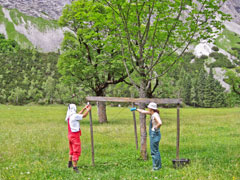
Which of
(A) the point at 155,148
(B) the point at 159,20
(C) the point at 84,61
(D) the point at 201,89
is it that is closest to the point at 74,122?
(A) the point at 155,148

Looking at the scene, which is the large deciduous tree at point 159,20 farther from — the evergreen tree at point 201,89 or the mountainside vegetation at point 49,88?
the evergreen tree at point 201,89

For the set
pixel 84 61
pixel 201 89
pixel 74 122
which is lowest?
pixel 201 89

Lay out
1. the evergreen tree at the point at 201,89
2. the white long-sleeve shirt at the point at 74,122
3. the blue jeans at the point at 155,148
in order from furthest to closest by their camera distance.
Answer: the evergreen tree at the point at 201,89 → the white long-sleeve shirt at the point at 74,122 → the blue jeans at the point at 155,148

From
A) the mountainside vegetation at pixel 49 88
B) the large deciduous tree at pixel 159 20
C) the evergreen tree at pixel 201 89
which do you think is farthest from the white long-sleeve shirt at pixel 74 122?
the evergreen tree at pixel 201 89

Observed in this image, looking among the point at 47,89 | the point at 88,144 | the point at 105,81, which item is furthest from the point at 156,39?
the point at 47,89

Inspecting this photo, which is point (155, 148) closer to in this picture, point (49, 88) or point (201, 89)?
point (49, 88)

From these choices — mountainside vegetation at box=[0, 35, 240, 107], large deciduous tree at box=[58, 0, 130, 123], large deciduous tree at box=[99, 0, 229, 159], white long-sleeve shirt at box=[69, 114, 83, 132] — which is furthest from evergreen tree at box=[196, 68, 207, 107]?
white long-sleeve shirt at box=[69, 114, 83, 132]

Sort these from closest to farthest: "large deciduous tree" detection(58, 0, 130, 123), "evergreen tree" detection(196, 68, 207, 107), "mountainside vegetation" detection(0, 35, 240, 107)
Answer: "large deciduous tree" detection(58, 0, 130, 123)
"mountainside vegetation" detection(0, 35, 240, 107)
"evergreen tree" detection(196, 68, 207, 107)

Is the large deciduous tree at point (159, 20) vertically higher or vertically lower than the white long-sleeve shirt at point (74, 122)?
higher

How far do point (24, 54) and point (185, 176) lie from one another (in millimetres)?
169108

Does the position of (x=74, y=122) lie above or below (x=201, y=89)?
above

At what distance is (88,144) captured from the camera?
14.8 meters

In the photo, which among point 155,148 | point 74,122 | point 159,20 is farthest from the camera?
point 159,20

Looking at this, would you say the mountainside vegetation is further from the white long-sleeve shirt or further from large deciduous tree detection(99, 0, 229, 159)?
the white long-sleeve shirt
